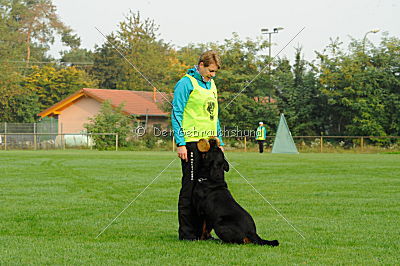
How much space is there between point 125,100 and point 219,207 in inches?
1908

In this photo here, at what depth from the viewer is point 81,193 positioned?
11984 mm

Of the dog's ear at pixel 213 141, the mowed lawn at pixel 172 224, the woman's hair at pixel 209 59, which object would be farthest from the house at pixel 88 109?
the dog's ear at pixel 213 141

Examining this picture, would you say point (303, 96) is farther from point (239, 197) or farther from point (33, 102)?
point (239, 197)

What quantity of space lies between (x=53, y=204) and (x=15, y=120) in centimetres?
5434

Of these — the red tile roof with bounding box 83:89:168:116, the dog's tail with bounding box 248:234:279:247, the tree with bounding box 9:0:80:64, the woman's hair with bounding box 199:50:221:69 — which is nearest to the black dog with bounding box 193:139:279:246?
the dog's tail with bounding box 248:234:279:247

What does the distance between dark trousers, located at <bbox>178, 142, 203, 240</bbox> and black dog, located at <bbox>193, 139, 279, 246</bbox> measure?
0.35 feet

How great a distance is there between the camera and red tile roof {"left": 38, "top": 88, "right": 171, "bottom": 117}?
52256 millimetres

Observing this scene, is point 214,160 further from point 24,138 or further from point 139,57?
point 139,57

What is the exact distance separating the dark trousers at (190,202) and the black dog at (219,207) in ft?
0.35

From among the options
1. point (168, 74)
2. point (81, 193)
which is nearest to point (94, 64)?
point (168, 74)

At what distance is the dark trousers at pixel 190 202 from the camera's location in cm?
651

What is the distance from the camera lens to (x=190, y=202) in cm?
659

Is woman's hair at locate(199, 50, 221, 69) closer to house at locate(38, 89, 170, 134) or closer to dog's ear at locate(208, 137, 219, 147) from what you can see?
dog's ear at locate(208, 137, 219, 147)

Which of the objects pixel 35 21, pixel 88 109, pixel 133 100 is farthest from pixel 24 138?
pixel 35 21
